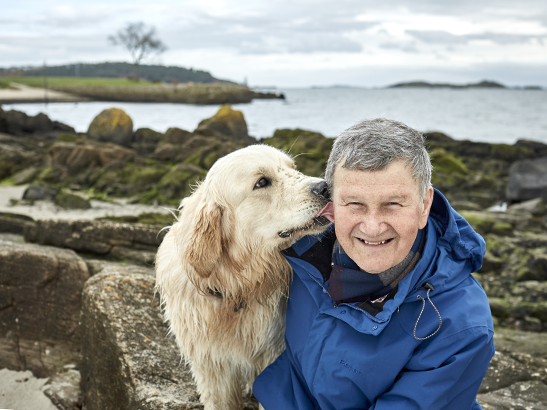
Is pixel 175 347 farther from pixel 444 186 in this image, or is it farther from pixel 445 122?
pixel 445 122

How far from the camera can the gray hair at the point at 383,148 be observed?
6.23 ft

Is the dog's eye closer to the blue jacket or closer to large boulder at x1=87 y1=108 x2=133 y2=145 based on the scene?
the blue jacket

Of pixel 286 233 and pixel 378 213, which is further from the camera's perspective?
pixel 286 233

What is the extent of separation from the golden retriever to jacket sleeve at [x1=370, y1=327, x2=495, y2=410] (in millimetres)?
888

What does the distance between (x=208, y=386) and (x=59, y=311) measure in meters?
2.18

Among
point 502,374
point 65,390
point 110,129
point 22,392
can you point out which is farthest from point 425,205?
point 110,129

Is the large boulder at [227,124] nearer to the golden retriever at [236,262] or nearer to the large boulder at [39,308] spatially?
the large boulder at [39,308]

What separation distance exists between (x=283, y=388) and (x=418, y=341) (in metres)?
0.92

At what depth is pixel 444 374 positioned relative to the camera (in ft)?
6.27

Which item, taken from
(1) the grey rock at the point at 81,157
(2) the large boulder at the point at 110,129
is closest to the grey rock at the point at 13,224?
(1) the grey rock at the point at 81,157

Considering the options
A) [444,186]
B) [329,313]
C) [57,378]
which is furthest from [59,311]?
[444,186]

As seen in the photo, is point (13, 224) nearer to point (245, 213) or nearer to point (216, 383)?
point (216, 383)

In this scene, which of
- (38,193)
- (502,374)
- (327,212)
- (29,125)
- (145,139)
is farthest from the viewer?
(29,125)

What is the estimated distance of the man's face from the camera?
75.4 inches
